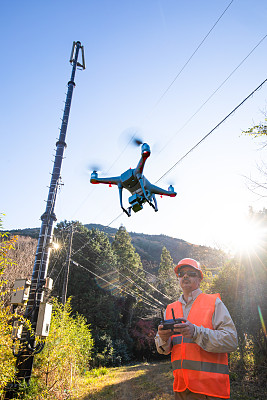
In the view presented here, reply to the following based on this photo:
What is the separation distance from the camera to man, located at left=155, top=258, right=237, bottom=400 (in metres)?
2.08

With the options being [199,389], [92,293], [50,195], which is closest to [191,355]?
[199,389]

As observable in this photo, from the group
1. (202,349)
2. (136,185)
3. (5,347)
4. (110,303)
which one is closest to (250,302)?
(136,185)

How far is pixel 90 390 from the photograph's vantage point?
884cm

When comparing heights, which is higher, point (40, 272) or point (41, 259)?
point (41, 259)

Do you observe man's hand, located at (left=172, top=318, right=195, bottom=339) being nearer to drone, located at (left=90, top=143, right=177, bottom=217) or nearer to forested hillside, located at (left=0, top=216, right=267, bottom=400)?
drone, located at (left=90, top=143, right=177, bottom=217)

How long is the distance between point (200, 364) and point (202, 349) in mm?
121

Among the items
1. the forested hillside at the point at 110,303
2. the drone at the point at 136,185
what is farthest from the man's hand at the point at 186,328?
the forested hillside at the point at 110,303

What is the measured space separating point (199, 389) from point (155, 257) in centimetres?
7732

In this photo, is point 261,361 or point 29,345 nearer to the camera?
point 29,345

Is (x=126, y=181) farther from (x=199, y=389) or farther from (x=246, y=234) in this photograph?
(x=246, y=234)

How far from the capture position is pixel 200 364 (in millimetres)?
2188

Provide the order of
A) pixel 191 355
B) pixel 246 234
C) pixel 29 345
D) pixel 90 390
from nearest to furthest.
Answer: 1. pixel 191 355
2. pixel 29 345
3. pixel 90 390
4. pixel 246 234

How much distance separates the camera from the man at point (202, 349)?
6.82 feet

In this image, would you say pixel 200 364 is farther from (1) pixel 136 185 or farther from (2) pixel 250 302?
(2) pixel 250 302
